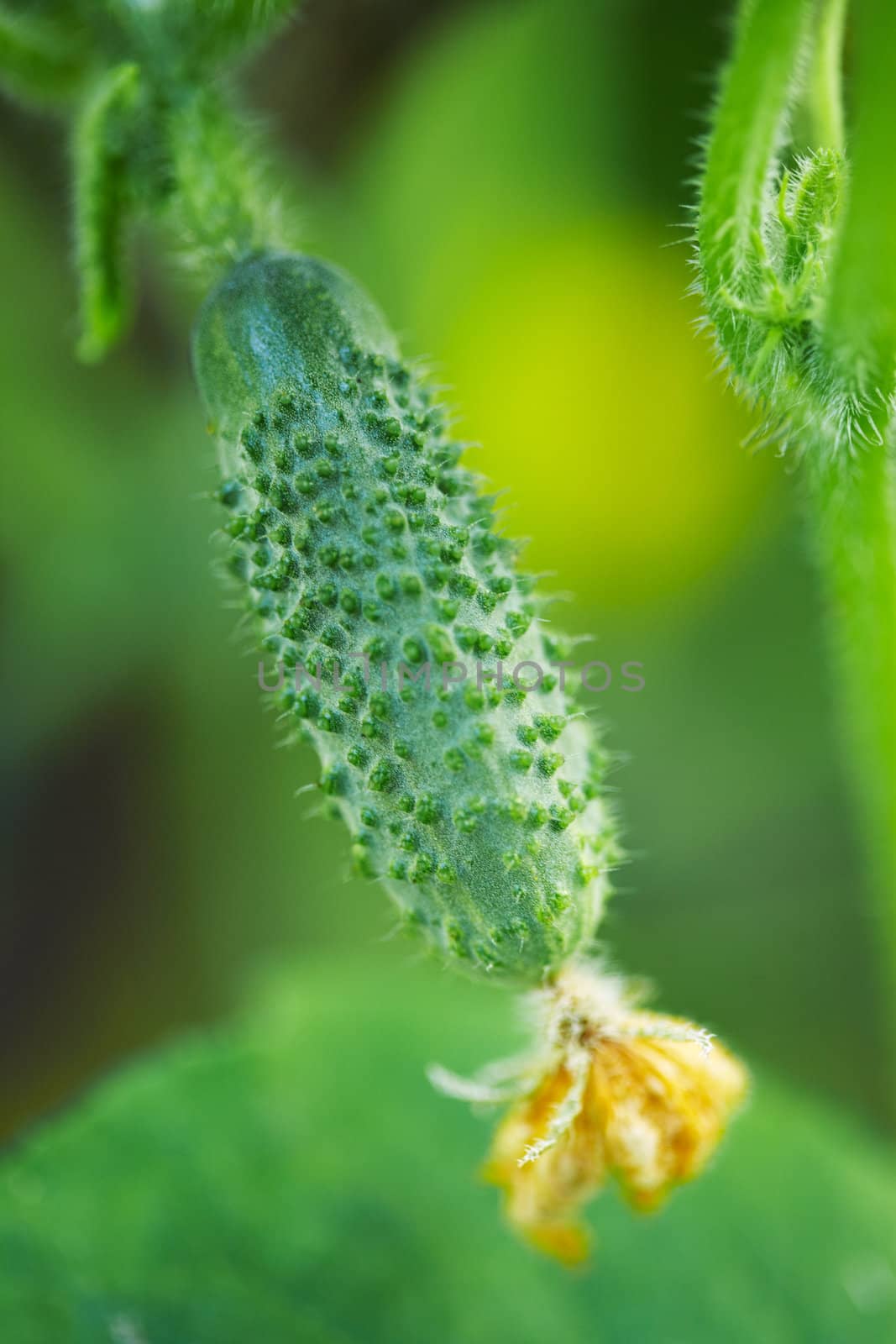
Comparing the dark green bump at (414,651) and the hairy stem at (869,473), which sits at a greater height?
the hairy stem at (869,473)

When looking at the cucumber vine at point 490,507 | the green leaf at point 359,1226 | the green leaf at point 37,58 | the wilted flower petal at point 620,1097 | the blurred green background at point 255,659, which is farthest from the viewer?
the blurred green background at point 255,659

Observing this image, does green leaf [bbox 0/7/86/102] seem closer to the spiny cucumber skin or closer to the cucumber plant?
the cucumber plant

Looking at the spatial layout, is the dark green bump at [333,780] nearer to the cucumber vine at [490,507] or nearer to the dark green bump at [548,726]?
the cucumber vine at [490,507]

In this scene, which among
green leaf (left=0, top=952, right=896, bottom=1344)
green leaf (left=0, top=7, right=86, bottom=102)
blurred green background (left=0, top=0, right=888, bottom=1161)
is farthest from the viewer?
blurred green background (left=0, top=0, right=888, bottom=1161)

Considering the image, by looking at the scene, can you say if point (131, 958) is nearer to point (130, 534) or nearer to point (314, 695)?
point (130, 534)

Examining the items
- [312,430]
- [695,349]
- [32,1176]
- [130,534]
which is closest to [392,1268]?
[32,1176]

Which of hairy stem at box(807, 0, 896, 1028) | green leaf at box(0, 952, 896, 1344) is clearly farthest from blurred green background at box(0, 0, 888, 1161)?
hairy stem at box(807, 0, 896, 1028)

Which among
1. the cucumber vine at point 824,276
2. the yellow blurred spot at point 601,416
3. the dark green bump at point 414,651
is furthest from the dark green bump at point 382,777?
the yellow blurred spot at point 601,416
